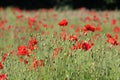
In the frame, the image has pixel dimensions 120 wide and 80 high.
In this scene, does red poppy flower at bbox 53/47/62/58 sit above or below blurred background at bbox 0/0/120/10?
above

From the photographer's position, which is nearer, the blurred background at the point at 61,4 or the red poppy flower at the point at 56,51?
the red poppy flower at the point at 56,51

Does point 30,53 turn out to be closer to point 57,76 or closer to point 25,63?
point 25,63

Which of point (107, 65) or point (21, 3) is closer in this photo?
point (107, 65)

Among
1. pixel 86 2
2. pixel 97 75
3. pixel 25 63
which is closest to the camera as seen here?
pixel 97 75

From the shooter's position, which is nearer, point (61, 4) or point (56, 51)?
point (56, 51)

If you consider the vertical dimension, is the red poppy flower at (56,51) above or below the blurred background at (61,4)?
above

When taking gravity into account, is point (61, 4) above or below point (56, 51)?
below

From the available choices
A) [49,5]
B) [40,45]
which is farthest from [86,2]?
[40,45]

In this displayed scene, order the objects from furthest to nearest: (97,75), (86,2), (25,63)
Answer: (86,2)
(25,63)
(97,75)

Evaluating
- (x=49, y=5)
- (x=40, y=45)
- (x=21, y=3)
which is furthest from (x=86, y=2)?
(x=40, y=45)

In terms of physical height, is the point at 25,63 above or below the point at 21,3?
above

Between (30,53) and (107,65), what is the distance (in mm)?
997

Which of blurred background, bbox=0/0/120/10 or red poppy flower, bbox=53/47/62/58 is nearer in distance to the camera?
red poppy flower, bbox=53/47/62/58

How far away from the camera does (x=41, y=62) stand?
16.5ft
